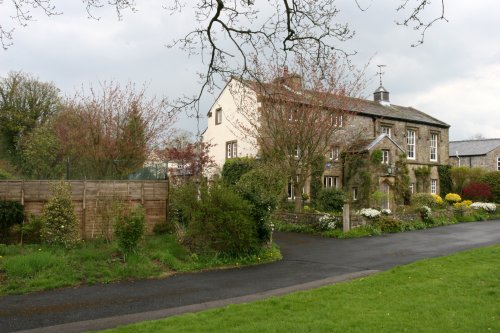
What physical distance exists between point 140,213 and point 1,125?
30043mm

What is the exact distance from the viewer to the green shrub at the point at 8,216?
44.3ft

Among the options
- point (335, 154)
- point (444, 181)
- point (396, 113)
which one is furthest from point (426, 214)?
point (396, 113)

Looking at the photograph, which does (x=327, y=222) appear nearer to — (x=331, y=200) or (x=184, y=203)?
(x=331, y=200)

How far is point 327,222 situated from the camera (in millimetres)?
20625

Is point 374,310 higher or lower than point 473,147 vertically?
lower

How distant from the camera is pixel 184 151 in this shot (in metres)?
27.3

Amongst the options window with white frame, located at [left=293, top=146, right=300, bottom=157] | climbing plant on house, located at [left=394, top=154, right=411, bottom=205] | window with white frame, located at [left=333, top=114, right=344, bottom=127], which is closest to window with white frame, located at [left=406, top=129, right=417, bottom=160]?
climbing plant on house, located at [left=394, top=154, right=411, bottom=205]

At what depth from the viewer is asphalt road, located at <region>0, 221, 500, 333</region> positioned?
7.77 metres

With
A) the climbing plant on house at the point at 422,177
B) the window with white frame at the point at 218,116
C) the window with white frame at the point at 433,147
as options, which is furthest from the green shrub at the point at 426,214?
the window with white frame at the point at 218,116

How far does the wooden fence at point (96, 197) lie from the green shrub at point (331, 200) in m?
10.9

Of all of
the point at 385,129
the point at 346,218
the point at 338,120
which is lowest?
the point at 346,218

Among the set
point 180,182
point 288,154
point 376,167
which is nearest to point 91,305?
point 180,182

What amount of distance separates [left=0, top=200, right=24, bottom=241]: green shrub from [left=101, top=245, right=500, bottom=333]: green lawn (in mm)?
8792

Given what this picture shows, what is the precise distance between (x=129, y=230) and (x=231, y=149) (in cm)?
2075
